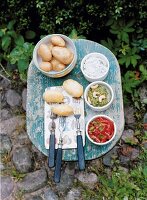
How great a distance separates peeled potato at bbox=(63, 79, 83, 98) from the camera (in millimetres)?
3352

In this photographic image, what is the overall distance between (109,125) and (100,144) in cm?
14

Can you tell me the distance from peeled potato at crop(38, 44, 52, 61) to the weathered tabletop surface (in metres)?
0.18

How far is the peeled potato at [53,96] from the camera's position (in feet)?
11.0

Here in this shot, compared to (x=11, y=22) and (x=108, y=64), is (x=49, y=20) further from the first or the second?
(x=108, y=64)

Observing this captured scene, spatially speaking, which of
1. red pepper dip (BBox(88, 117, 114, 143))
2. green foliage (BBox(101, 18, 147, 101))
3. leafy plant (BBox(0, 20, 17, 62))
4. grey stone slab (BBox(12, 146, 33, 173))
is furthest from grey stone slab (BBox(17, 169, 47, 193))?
leafy plant (BBox(0, 20, 17, 62))

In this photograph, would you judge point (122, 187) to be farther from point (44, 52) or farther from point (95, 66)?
point (44, 52)

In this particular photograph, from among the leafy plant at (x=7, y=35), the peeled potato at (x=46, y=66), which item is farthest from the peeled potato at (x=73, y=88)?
the leafy plant at (x=7, y=35)

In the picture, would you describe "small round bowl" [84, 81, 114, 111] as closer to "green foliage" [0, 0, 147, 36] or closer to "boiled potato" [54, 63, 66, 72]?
"boiled potato" [54, 63, 66, 72]

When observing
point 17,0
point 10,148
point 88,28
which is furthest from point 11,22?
point 10,148

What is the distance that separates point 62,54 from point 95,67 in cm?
26

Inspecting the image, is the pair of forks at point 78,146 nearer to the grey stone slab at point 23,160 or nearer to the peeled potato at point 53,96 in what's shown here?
the peeled potato at point 53,96

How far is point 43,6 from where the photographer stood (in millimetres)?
3850

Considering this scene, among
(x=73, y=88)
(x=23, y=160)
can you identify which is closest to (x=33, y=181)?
(x=23, y=160)

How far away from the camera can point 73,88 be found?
336 centimetres
